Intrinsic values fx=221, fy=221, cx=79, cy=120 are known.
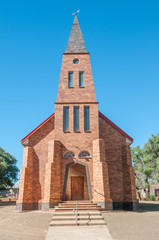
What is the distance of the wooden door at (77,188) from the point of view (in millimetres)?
19250

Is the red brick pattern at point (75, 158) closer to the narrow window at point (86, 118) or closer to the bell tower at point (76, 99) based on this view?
the bell tower at point (76, 99)

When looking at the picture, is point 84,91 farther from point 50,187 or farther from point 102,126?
point 50,187

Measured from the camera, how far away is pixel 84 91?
2083 centimetres

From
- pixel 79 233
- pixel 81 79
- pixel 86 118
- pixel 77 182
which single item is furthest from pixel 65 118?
pixel 79 233

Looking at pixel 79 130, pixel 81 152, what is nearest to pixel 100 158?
pixel 81 152

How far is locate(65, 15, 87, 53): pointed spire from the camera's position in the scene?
22.7 meters

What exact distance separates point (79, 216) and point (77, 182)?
271 inches

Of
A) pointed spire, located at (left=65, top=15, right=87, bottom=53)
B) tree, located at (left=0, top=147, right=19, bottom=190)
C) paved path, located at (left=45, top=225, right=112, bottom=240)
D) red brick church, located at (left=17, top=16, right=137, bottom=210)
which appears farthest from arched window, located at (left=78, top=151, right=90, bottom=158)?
tree, located at (left=0, top=147, right=19, bottom=190)

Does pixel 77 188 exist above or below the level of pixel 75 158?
below

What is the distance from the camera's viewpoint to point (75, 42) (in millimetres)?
23375

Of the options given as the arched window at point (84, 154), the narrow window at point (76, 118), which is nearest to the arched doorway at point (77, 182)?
the arched window at point (84, 154)

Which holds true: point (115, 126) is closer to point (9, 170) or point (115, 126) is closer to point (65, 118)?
point (65, 118)

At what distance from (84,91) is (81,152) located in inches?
229

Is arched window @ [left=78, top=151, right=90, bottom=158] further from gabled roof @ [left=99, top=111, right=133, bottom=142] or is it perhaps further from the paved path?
the paved path
